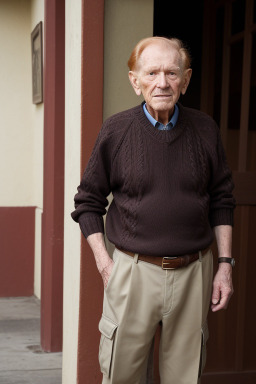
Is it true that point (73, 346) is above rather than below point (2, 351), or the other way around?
above

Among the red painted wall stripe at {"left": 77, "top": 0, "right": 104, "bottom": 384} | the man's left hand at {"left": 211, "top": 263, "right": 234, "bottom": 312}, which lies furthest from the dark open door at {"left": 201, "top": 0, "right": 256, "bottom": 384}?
the man's left hand at {"left": 211, "top": 263, "right": 234, "bottom": 312}

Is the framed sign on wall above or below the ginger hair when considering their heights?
above

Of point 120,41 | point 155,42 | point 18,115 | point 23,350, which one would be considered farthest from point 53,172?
point 155,42

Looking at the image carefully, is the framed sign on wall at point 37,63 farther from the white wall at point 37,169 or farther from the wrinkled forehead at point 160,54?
the wrinkled forehead at point 160,54

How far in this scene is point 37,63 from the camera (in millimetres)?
6230

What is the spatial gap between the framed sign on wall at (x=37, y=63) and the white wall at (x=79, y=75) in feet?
8.51

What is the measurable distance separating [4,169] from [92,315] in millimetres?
3656

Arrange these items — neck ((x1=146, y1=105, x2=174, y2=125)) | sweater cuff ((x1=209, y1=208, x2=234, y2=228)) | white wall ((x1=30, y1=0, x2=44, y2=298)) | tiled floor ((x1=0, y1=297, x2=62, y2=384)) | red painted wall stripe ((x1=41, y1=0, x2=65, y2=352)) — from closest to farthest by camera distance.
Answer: neck ((x1=146, y1=105, x2=174, y2=125))
sweater cuff ((x1=209, y1=208, x2=234, y2=228))
tiled floor ((x1=0, y1=297, x2=62, y2=384))
red painted wall stripe ((x1=41, y1=0, x2=65, y2=352))
white wall ((x1=30, y1=0, x2=44, y2=298))

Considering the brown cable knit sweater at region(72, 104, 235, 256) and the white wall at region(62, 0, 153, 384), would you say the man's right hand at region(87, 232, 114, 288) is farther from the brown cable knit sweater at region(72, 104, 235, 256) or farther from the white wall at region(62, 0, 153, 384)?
the white wall at region(62, 0, 153, 384)

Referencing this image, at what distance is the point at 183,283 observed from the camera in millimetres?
2438

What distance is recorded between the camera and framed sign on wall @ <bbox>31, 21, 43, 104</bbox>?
602 cm

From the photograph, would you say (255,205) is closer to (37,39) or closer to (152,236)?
(152,236)

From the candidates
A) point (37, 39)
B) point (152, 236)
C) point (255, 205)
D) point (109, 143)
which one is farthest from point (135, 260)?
point (37, 39)

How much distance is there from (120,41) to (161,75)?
0.97m
